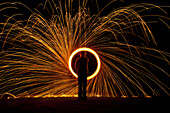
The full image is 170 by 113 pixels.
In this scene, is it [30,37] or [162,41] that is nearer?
[30,37]

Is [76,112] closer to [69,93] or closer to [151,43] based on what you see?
[69,93]

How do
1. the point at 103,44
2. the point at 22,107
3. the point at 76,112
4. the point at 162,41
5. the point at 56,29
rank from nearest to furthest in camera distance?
the point at 76,112 → the point at 22,107 → the point at 56,29 → the point at 103,44 → the point at 162,41

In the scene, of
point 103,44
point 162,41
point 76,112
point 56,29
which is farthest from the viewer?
point 162,41

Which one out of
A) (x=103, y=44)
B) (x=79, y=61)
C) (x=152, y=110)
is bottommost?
(x=152, y=110)

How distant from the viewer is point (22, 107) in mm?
4180

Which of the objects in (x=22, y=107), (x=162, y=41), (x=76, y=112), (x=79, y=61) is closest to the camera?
(x=76, y=112)

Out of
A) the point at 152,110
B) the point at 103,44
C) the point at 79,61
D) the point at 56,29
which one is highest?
the point at 56,29

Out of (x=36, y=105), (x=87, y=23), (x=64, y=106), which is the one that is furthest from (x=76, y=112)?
(x=87, y=23)

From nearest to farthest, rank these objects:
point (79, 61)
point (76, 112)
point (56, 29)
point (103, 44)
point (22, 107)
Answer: point (76, 112) → point (22, 107) → point (79, 61) → point (56, 29) → point (103, 44)

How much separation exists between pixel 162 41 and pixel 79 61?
13.4ft

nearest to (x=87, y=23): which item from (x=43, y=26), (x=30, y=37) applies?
(x=43, y=26)

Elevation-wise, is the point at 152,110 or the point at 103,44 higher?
the point at 103,44

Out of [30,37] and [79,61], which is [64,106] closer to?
[79,61]

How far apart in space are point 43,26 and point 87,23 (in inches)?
54.6
